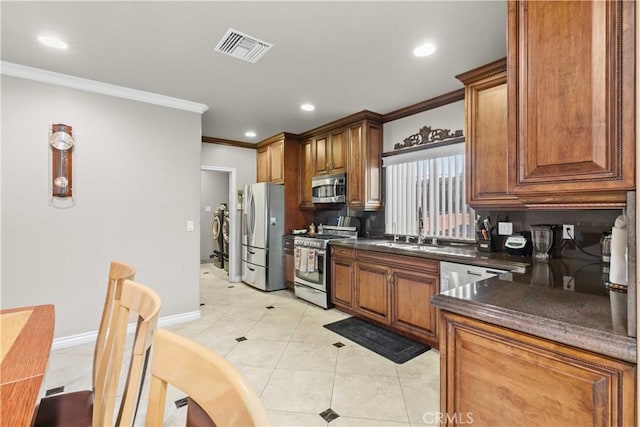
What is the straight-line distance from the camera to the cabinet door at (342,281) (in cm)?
364

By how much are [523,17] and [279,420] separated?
2396mm

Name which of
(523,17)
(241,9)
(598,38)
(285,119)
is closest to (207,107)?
(285,119)

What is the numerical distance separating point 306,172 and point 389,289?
2503mm

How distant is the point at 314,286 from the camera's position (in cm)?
407

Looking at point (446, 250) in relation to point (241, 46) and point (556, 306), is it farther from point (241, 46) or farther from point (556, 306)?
point (241, 46)

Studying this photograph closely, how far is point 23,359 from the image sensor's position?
102 centimetres

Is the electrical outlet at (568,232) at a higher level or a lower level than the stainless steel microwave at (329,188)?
lower

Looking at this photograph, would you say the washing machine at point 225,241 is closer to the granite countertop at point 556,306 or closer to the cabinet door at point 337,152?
the cabinet door at point 337,152

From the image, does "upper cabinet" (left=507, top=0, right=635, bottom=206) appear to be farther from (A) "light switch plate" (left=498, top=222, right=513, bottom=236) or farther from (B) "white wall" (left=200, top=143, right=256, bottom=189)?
(B) "white wall" (left=200, top=143, right=256, bottom=189)

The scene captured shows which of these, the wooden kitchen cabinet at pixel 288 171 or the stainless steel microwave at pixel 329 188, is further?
the wooden kitchen cabinet at pixel 288 171

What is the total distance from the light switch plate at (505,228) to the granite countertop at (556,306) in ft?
3.02

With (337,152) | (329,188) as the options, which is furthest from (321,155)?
(329,188)

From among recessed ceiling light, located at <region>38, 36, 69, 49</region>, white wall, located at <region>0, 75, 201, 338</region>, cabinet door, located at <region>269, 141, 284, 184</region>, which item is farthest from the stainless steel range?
recessed ceiling light, located at <region>38, 36, 69, 49</region>

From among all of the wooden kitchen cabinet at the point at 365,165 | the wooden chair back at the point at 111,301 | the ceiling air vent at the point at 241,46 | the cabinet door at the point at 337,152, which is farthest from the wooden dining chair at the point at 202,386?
the cabinet door at the point at 337,152
